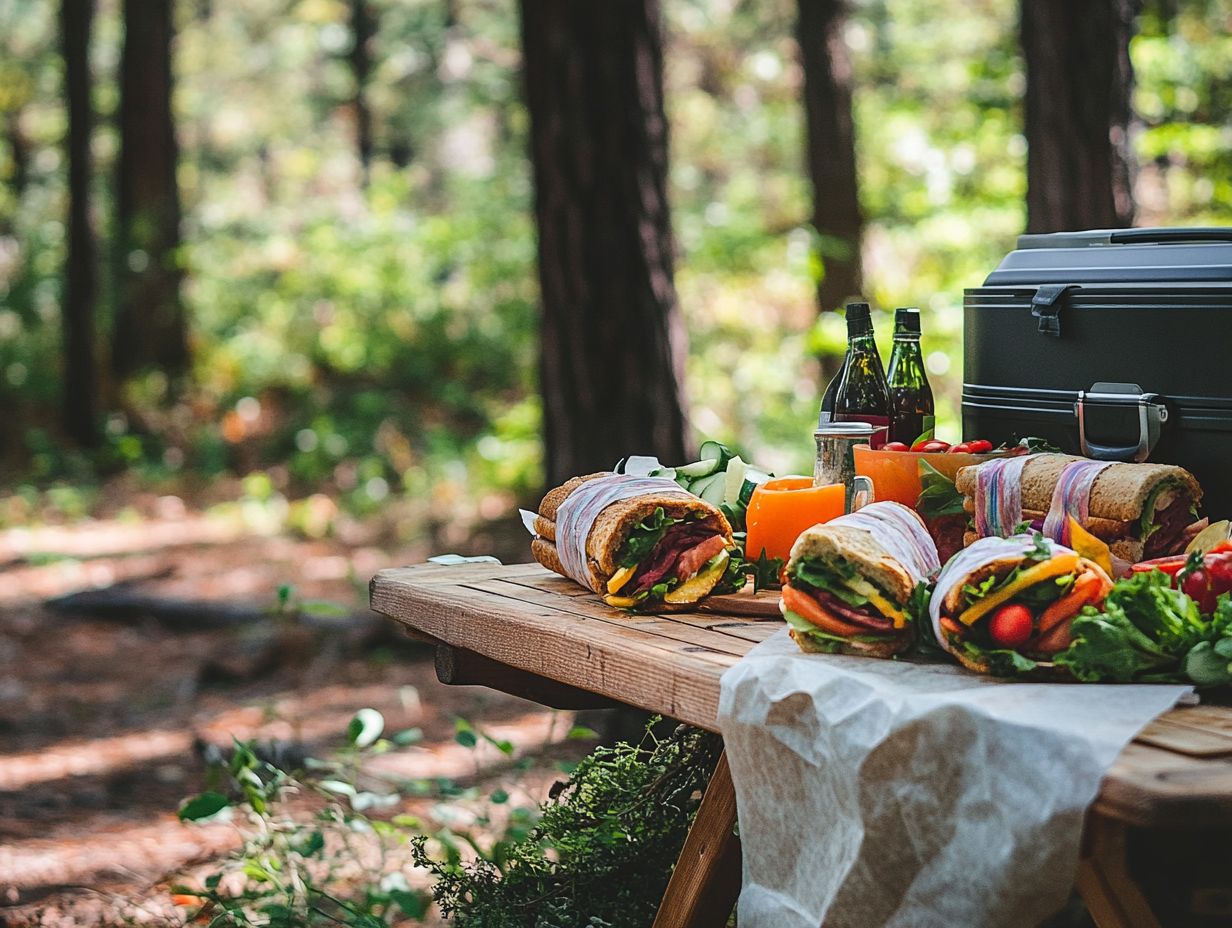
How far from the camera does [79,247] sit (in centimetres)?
1091

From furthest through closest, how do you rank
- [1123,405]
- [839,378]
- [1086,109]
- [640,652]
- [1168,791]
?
[1086,109] → [839,378] → [1123,405] → [640,652] → [1168,791]

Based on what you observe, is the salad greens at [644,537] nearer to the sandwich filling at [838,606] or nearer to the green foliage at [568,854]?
the sandwich filling at [838,606]

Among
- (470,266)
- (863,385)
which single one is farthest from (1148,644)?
(470,266)

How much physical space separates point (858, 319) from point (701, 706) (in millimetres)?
875

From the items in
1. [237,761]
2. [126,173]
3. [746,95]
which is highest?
[746,95]

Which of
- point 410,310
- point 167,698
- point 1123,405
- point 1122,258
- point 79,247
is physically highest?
point 79,247

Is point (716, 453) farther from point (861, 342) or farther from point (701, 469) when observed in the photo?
point (861, 342)

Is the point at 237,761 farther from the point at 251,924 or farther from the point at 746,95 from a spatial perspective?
the point at 746,95

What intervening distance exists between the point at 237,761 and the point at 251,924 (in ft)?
1.50

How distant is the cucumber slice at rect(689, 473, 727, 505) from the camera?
2.32m

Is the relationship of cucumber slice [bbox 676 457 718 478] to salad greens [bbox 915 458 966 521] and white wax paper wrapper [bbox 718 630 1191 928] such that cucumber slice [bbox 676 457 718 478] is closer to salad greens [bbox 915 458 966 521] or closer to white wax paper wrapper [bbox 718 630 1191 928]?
salad greens [bbox 915 458 966 521]

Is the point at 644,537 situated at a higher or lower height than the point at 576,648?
higher

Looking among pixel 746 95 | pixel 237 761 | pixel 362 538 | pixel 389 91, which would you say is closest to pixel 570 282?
pixel 237 761

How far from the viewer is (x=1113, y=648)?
4.84 feet
